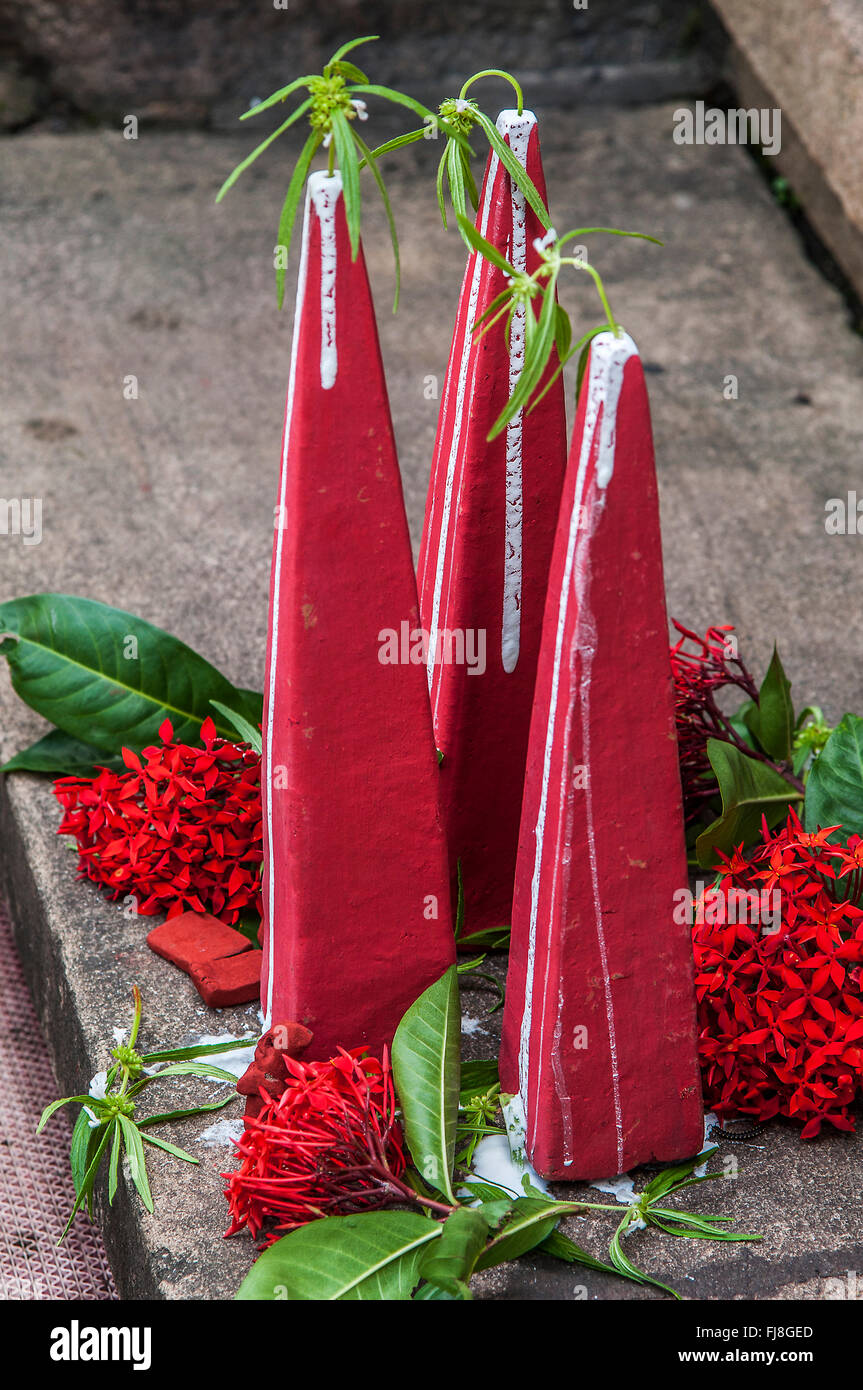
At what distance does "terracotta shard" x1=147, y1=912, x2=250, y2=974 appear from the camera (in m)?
1.86

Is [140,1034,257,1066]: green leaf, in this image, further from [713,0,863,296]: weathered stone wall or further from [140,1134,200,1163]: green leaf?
[713,0,863,296]: weathered stone wall

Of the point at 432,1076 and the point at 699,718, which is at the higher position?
the point at 699,718

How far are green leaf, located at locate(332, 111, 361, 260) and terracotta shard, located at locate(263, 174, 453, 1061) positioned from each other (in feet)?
0.10

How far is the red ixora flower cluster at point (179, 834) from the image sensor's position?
1937 mm

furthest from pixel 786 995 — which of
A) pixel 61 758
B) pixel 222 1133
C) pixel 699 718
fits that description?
pixel 61 758

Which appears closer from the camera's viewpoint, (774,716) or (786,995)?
(786,995)

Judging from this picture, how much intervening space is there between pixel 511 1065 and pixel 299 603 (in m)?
0.60

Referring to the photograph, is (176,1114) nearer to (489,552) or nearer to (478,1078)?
(478,1078)

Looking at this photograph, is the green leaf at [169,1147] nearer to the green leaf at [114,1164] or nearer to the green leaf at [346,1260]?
the green leaf at [114,1164]

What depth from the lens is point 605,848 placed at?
1.46m

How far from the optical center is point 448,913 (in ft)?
5.34

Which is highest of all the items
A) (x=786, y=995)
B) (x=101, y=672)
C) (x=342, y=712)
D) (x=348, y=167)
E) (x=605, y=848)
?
(x=348, y=167)

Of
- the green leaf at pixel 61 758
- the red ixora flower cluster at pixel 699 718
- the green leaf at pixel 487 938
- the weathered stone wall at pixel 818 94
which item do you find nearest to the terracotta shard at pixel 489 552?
the green leaf at pixel 487 938

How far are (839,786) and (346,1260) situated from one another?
0.91 m
